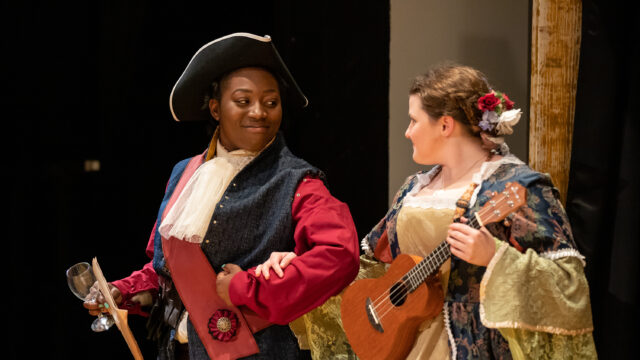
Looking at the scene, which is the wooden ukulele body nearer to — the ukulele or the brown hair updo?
the ukulele

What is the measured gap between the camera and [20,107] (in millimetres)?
3041

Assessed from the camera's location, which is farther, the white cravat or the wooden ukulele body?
the white cravat

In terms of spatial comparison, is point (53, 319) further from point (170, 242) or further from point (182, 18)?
point (182, 18)

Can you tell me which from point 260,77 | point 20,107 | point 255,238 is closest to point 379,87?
point 260,77

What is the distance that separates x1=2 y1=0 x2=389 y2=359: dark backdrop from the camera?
3.03 m

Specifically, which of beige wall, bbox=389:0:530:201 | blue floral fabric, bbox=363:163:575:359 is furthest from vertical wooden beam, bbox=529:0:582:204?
blue floral fabric, bbox=363:163:575:359

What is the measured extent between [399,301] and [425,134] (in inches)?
20.2

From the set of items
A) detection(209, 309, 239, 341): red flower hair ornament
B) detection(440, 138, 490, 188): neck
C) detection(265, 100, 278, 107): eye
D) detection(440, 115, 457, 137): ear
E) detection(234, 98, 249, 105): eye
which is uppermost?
detection(234, 98, 249, 105): eye

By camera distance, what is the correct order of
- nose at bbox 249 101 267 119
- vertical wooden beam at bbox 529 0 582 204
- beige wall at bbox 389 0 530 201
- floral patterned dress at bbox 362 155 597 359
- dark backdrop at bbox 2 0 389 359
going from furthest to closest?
dark backdrop at bbox 2 0 389 359 < beige wall at bbox 389 0 530 201 < vertical wooden beam at bbox 529 0 582 204 < nose at bbox 249 101 267 119 < floral patterned dress at bbox 362 155 597 359

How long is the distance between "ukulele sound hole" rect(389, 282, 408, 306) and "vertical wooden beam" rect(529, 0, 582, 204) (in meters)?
0.83

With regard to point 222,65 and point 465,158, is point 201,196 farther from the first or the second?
point 465,158

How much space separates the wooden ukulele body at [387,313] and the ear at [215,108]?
2.42 feet

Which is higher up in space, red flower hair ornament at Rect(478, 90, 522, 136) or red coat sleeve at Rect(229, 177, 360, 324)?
red flower hair ornament at Rect(478, 90, 522, 136)

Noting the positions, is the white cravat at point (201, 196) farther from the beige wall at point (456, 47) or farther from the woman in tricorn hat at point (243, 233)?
the beige wall at point (456, 47)
